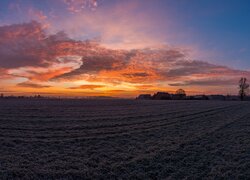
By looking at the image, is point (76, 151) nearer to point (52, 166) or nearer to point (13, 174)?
point (52, 166)

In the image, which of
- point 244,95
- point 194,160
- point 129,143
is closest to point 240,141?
point 194,160

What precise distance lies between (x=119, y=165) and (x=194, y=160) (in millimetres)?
2911

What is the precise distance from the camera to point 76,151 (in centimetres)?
940

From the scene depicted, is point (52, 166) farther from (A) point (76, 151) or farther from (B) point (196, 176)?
(B) point (196, 176)

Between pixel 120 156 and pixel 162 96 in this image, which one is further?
pixel 162 96

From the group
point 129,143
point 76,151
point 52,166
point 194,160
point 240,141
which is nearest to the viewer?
point 52,166

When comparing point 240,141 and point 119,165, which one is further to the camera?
point 240,141

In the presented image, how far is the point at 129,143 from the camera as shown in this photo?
36.1 ft

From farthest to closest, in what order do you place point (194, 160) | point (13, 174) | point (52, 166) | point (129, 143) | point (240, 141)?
1. point (240, 141)
2. point (129, 143)
3. point (194, 160)
4. point (52, 166)
5. point (13, 174)

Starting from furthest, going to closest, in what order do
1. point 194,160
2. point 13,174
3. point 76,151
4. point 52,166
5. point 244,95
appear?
1. point 244,95
2. point 76,151
3. point 194,160
4. point 52,166
5. point 13,174

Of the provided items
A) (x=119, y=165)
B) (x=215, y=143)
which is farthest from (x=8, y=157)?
(x=215, y=143)

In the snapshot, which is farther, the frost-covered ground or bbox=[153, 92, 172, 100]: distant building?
bbox=[153, 92, 172, 100]: distant building

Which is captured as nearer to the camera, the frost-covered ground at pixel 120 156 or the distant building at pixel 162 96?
the frost-covered ground at pixel 120 156

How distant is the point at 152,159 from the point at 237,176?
288 cm
